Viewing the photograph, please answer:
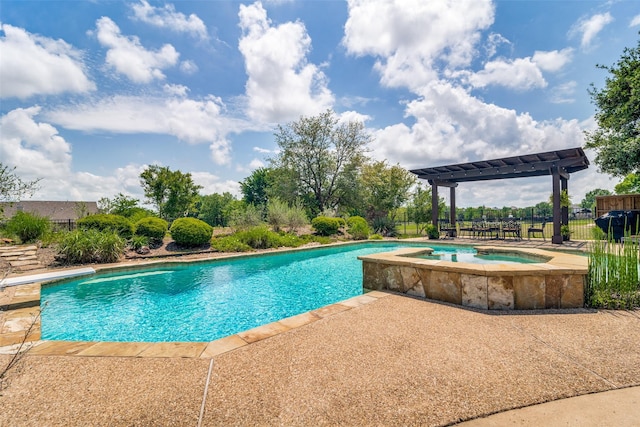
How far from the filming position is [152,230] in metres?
10.1

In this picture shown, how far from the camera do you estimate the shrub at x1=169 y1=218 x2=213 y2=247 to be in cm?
1022

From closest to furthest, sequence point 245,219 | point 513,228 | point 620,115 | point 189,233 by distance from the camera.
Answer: point 620,115, point 189,233, point 513,228, point 245,219

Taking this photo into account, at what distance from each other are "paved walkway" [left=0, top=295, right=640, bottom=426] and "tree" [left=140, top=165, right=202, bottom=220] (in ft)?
56.5

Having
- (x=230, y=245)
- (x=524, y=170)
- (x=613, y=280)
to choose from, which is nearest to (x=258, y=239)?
(x=230, y=245)

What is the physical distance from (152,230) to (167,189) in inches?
363

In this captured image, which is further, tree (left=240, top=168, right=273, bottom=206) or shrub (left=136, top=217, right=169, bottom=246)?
tree (left=240, top=168, right=273, bottom=206)

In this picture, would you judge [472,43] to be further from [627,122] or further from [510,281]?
[510,281]

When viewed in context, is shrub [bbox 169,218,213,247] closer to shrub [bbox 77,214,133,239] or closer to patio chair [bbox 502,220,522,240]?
shrub [bbox 77,214,133,239]

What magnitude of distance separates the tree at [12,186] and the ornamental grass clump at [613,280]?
12397 mm

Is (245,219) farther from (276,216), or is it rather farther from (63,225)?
(63,225)

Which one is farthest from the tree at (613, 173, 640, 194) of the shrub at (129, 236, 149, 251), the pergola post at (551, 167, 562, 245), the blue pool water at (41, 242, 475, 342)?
the shrub at (129, 236, 149, 251)

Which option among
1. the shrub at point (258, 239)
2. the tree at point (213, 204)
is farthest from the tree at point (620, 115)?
the tree at point (213, 204)

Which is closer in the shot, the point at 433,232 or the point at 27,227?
the point at 27,227

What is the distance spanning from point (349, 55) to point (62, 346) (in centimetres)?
1117
